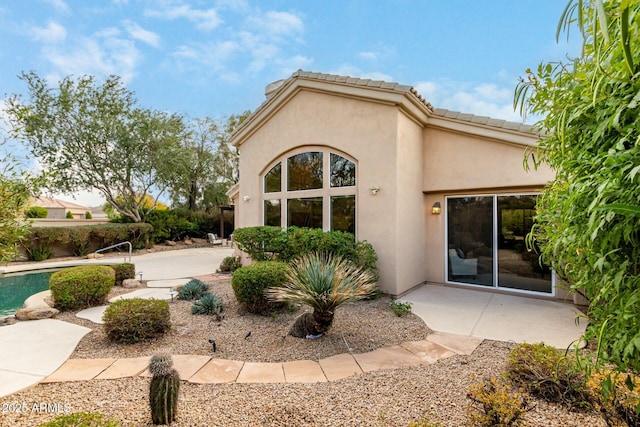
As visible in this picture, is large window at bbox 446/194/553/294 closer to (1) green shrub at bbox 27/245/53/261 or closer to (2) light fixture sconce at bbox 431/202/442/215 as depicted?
(2) light fixture sconce at bbox 431/202/442/215

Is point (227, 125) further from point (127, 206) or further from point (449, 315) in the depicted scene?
point (449, 315)

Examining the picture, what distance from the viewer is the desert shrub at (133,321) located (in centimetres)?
590

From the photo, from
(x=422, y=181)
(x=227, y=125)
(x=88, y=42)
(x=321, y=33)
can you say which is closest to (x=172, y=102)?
(x=227, y=125)

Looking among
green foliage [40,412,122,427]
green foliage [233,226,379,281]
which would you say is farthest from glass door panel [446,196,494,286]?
green foliage [40,412,122,427]

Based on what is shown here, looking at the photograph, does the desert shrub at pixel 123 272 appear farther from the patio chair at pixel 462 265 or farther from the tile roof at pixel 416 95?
the patio chair at pixel 462 265

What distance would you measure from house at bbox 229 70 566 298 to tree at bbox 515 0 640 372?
21.2 ft

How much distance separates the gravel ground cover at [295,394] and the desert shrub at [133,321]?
212 millimetres

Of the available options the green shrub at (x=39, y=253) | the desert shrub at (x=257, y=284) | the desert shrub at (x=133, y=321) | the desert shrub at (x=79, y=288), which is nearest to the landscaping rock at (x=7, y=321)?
the desert shrub at (x=79, y=288)

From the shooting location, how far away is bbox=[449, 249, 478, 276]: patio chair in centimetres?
993

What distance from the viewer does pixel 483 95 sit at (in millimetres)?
16703

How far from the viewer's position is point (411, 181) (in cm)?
977

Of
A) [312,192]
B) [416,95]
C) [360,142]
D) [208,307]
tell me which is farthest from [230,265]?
[416,95]

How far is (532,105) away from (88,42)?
58.6 feet

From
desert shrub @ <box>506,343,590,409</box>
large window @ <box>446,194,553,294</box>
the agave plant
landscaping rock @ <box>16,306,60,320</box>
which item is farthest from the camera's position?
large window @ <box>446,194,553,294</box>
